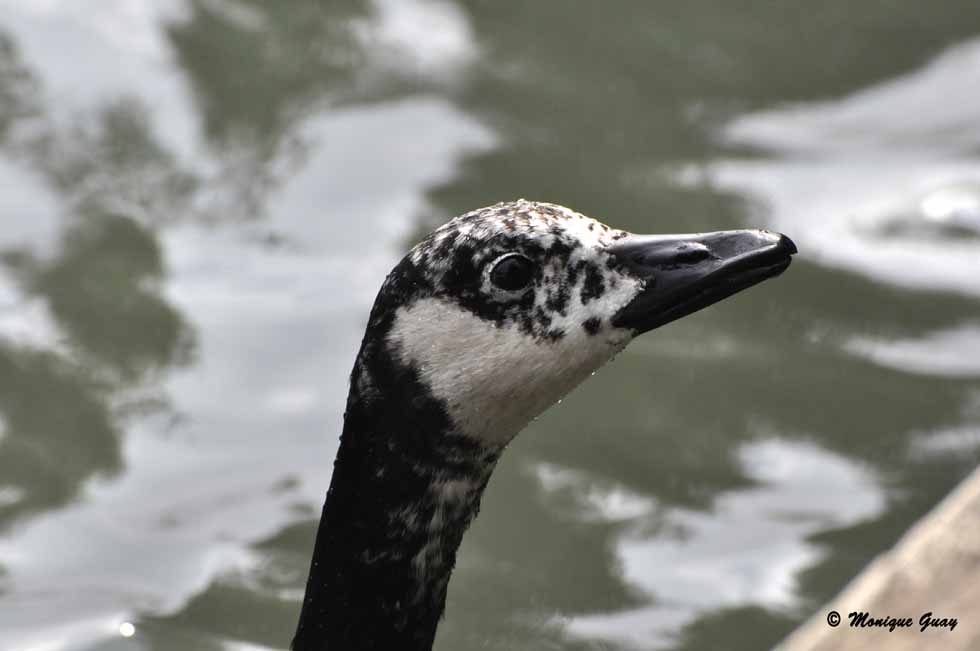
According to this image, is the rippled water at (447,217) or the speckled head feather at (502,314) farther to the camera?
the rippled water at (447,217)

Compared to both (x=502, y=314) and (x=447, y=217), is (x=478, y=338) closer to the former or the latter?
(x=502, y=314)

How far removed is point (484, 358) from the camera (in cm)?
394

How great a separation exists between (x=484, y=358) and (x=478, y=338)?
5 centimetres

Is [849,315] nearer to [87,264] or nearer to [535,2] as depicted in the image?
[535,2]

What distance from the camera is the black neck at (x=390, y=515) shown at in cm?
396

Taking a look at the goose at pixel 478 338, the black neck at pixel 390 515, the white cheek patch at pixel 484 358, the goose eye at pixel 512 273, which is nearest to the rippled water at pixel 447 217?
the black neck at pixel 390 515

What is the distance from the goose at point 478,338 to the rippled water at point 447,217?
5.94 ft

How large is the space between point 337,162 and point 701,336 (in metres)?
1.86

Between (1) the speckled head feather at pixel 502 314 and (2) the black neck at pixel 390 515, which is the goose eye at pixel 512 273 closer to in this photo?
(1) the speckled head feather at pixel 502 314

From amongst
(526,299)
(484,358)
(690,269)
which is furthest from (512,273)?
(690,269)

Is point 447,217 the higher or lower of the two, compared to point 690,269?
higher

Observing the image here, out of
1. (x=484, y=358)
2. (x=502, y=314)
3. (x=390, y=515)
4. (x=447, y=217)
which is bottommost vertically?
(x=390, y=515)

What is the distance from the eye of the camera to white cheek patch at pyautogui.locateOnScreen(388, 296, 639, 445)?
154 inches

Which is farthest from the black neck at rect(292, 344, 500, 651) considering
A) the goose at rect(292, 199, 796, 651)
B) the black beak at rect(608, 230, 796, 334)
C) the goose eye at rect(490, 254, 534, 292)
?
the black beak at rect(608, 230, 796, 334)
